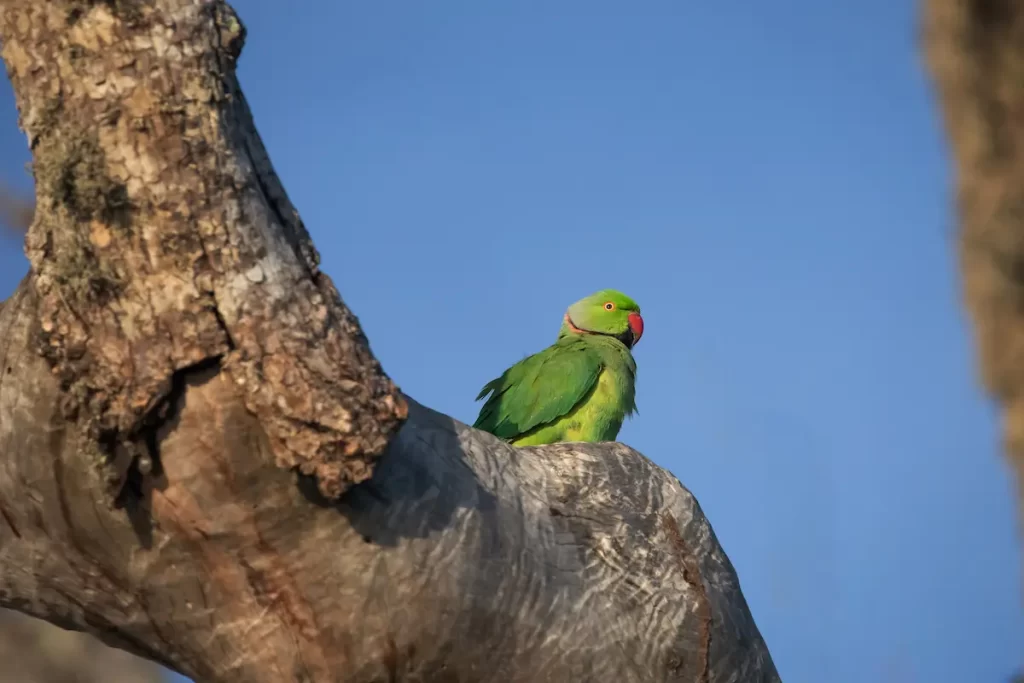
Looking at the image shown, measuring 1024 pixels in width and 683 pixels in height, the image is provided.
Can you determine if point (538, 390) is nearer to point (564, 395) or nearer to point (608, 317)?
point (564, 395)

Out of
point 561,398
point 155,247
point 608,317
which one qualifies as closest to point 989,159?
point 155,247

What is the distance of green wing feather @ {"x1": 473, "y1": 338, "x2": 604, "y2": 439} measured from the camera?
591 centimetres

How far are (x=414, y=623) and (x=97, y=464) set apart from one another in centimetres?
87

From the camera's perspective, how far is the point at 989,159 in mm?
804

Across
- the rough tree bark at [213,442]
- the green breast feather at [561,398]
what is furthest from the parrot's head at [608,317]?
the rough tree bark at [213,442]

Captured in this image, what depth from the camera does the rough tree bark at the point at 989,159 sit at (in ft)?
2.59

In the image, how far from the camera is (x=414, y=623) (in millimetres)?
2697

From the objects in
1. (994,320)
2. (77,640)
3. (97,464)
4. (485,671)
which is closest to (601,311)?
(77,640)

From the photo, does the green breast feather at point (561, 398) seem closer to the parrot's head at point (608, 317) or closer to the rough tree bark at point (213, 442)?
the parrot's head at point (608, 317)

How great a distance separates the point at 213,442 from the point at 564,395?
3652 millimetres

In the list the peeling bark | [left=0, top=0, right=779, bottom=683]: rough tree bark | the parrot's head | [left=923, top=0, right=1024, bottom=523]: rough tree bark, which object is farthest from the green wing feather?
[left=923, top=0, right=1024, bottom=523]: rough tree bark

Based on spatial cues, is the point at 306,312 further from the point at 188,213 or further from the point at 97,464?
the point at 97,464

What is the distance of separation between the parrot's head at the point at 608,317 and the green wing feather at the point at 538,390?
36.6 inches

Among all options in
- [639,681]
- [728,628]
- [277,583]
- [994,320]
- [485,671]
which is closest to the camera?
[994,320]
